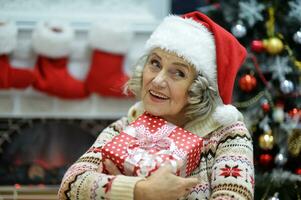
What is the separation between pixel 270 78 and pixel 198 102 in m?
1.12

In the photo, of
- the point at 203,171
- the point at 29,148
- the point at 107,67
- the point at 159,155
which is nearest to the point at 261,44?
the point at 107,67

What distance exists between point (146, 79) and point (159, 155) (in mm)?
274

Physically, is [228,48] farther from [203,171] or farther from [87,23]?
[87,23]

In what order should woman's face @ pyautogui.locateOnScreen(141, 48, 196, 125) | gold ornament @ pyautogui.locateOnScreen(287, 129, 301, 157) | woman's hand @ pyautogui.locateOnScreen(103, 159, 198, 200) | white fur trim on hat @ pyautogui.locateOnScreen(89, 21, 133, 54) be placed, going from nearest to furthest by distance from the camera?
woman's hand @ pyautogui.locateOnScreen(103, 159, 198, 200) → woman's face @ pyautogui.locateOnScreen(141, 48, 196, 125) → gold ornament @ pyautogui.locateOnScreen(287, 129, 301, 157) → white fur trim on hat @ pyautogui.locateOnScreen(89, 21, 133, 54)

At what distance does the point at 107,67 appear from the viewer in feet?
9.74

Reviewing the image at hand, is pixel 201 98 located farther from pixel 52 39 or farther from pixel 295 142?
pixel 52 39

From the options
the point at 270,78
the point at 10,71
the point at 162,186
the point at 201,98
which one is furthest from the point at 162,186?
the point at 10,71

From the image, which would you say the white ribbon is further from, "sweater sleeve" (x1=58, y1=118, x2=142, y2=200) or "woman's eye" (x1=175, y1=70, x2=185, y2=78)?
"woman's eye" (x1=175, y1=70, x2=185, y2=78)

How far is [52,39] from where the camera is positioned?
287cm

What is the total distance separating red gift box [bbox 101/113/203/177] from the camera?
1333 millimetres

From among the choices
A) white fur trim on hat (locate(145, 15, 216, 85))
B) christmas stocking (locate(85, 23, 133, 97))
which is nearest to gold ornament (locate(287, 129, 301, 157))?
white fur trim on hat (locate(145, 15, 216, 85))

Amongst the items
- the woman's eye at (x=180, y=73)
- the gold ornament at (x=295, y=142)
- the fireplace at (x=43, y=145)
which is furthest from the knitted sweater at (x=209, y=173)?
the fireplace at (x=43, y=145)

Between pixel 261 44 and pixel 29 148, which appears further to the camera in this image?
pixel 29 148

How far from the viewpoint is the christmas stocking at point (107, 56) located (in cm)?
292
